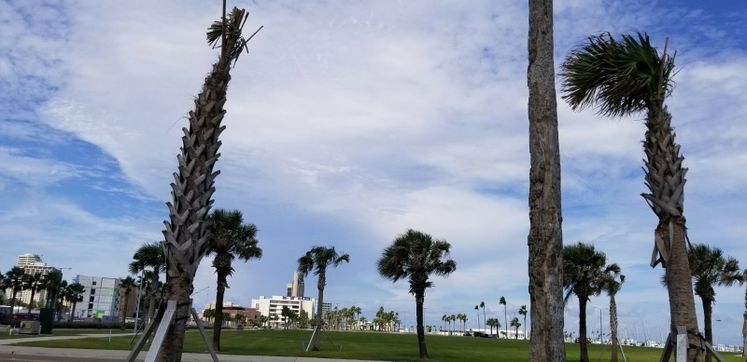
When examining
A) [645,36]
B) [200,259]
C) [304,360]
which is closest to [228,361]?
[304,360]

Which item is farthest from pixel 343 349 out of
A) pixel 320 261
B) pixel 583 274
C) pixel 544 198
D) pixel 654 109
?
pixel 544 198

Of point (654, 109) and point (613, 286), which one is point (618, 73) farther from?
point (613, 286)

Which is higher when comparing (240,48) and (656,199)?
(240,48)

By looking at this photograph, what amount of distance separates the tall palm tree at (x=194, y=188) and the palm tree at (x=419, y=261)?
94.7 ft

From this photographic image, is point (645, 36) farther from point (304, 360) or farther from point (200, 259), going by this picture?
point (304, 360)

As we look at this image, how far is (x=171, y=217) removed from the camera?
7195 mm

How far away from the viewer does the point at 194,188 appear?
286 inches

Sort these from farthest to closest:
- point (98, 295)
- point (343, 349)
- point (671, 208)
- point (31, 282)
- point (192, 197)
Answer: point (98, 295) < point (31, 282) < point (343, 349) < point (671, 208) < point (192, 197)

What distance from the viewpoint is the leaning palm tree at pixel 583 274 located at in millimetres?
36969

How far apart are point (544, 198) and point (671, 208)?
440 centimetres

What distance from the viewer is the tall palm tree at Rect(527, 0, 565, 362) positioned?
17.2ft

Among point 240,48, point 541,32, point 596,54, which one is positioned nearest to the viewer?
point 541,32

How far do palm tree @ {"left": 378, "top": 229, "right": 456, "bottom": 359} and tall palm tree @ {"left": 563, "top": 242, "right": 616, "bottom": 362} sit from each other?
780cm

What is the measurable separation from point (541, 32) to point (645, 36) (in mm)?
4117
